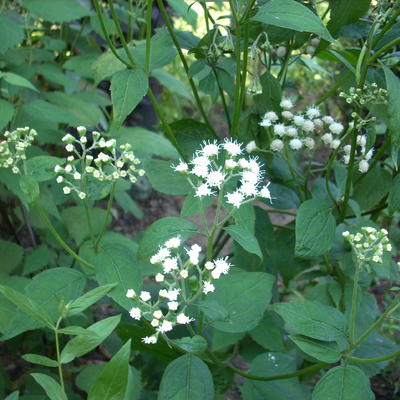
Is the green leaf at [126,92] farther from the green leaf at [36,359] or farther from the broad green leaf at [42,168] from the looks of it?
the green leaf at [36,359]

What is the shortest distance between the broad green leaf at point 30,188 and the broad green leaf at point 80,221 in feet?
2.51

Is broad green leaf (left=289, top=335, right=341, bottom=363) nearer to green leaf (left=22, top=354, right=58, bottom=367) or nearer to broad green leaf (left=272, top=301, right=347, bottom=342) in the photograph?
broad green leaf (left=272, top=301, right=347, bottom=342)

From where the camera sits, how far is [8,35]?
A: 88.1 inches

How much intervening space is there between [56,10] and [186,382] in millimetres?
1669

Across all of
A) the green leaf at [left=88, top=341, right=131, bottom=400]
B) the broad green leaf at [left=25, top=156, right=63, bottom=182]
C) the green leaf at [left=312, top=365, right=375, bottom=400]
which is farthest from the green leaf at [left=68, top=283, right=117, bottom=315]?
the green leaf at [left=312, top=365, right=375, bottom=400]

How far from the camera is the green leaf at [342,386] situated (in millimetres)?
1296

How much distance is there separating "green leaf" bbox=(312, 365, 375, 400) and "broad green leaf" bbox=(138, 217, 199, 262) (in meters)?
0.43

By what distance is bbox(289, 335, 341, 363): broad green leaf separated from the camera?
4.33 ft

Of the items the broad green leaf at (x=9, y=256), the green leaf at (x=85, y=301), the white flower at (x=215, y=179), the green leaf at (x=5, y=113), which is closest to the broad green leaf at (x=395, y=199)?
the white flower at (x=215, y=179)

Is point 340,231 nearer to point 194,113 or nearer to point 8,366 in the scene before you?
point 8,366

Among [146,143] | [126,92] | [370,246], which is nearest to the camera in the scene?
[370,246]

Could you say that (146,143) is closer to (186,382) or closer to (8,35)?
(8,35)

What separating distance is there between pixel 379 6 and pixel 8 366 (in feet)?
6.97

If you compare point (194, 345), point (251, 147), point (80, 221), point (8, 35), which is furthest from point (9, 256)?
point (194, 345)
